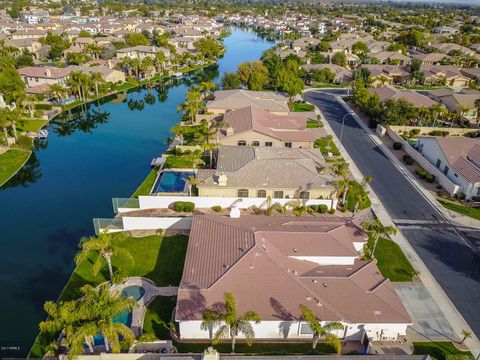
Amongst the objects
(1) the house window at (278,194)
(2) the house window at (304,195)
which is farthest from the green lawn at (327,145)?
(1) the house window at (278,194)

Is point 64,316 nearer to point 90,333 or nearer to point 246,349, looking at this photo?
point 90,333

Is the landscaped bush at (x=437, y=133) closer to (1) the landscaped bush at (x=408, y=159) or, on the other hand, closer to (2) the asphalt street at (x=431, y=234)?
(2) the asphalt street at (x=431, y=234)

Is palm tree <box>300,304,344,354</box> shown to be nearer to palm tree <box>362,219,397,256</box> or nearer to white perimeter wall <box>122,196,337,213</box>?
palm tree <box>362,219,397,256</box>

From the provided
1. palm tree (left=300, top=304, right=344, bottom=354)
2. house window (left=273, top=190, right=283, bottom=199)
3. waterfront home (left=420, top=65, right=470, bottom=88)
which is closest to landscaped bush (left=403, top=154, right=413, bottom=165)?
house window (left=273, top=190, right=283, bottom=199)

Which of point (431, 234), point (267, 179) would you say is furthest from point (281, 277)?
point (431, 234)

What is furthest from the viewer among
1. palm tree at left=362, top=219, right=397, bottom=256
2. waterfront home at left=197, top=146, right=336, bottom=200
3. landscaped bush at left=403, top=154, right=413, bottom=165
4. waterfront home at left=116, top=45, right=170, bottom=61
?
waterfront home at left=116, top=45, right=170, bottom=61

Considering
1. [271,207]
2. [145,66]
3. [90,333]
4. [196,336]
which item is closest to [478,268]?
[271,207]
